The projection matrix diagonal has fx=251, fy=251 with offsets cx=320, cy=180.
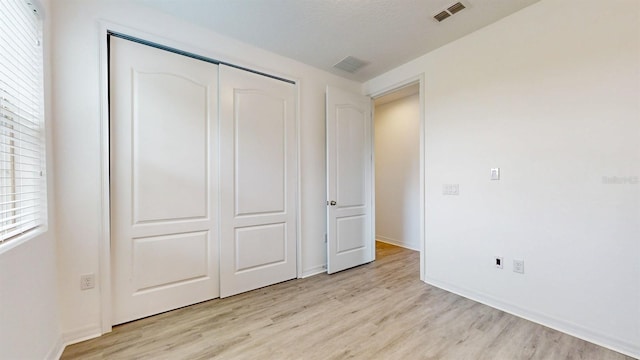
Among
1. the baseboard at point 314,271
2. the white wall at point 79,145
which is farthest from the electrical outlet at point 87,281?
the baseboard at point 314,271

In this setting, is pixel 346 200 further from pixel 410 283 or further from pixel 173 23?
pixel 173 23

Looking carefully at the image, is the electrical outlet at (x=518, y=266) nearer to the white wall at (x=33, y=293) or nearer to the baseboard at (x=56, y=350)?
the white wall at (x=33, y=293)

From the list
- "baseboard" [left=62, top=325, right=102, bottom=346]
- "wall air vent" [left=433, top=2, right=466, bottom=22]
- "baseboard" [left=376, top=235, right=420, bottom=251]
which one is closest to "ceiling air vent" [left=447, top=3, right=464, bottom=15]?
"wall air vent" [left=433, top=2, right=466, bottom=22]

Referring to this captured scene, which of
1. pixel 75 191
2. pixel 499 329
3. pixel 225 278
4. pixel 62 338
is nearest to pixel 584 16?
pixel 499 329

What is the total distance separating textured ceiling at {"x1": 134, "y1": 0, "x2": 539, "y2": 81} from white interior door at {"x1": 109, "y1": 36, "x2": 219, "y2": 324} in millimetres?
438

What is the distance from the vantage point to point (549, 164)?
6.37 feet

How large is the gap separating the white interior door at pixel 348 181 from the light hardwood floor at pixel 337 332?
0.73 meters

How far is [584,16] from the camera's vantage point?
1.79 meters

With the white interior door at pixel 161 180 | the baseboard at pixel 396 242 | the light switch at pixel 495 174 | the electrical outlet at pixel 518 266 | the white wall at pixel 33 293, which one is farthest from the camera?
the baseboard at pixel 396 242

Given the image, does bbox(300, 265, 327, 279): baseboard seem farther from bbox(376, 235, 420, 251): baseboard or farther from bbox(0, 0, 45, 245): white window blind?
bbox(0, 0, 45, 245): white window blind

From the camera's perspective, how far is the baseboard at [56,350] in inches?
59.5

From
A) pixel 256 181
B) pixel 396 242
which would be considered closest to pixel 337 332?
pixel 256 181

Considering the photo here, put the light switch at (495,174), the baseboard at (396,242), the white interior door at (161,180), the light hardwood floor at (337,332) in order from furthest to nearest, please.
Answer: the baseboard at (396,242) < the light switch at (495,174) < the white interior door at (161,180) < the light hardwood floor at (337,332)

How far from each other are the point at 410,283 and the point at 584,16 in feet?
8.68
